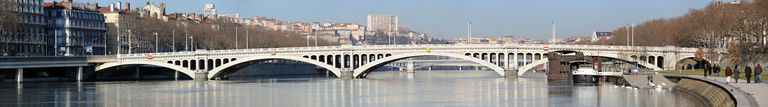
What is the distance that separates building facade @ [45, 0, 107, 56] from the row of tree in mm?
52455

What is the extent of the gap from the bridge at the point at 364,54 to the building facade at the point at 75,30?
19.7 m

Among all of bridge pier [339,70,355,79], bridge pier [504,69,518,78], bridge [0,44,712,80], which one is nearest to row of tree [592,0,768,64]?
bridge [0,44,712,80]

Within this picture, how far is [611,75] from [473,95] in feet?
66.2

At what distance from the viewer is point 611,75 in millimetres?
80250

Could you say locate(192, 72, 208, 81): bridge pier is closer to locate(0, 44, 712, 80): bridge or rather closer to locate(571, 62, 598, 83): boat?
locate(0, 44, 712, 80): bridge

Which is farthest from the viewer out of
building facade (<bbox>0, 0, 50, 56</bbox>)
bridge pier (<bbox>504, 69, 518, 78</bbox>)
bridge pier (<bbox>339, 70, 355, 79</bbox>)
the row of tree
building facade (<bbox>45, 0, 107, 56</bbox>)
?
building facade (<bbox>45, 0, 107, 56</bbox>)

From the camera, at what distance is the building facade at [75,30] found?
429 ft

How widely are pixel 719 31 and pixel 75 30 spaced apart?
2559 inches

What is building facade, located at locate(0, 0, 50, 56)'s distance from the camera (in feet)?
388

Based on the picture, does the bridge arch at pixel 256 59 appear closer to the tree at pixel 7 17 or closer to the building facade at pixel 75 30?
the tree at pixel 7 17

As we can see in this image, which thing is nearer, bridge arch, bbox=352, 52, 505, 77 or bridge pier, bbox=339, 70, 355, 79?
bridge arch, bbox=352, 52, 505, 77

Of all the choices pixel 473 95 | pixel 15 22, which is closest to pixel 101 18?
pixel 15 22

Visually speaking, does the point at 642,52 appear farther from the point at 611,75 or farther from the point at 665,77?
the point at 665,77

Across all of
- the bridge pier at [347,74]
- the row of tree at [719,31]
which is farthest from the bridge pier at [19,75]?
the row of tree at [719,31]
